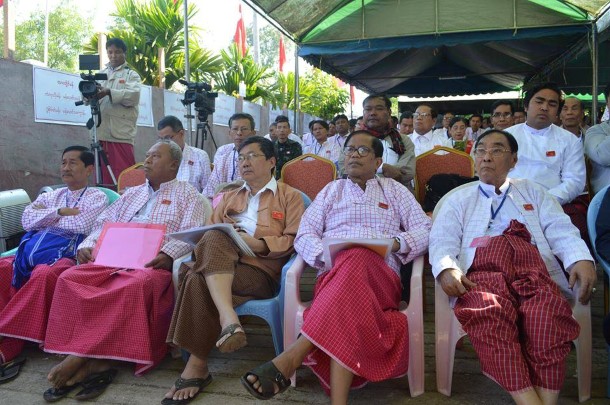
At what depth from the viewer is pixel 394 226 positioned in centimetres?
243

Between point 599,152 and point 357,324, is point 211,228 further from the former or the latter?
point 599,152

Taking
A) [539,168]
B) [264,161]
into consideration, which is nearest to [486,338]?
[264,161]

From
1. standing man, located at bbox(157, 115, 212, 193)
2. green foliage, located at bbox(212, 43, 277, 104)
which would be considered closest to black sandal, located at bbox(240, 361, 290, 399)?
standing man, located at bbox(157, 115, 212, 193)

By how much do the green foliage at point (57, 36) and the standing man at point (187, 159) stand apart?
24.5 meters

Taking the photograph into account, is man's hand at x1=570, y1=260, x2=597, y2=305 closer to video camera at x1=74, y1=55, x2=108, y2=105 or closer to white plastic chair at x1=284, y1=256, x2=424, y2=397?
white plastic chair at x1=284, y1=256, x2=424, y2=397

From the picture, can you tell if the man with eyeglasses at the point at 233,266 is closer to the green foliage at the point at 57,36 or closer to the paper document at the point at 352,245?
the paper document at the point at 352,245

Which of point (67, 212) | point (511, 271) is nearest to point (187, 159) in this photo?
point (67, 212)

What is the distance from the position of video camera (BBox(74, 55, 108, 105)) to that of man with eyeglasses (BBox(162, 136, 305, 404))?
2.14 meters

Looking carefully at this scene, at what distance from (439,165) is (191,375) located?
2209mm

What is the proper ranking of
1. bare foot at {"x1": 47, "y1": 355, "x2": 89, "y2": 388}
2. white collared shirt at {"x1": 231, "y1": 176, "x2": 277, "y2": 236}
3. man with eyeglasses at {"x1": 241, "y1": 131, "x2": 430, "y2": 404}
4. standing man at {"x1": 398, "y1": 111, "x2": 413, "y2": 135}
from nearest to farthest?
1. man with eyeglasses at {"x1": 241, "y1": 131, "x2": 430, "y2": 404}
2. bare foot at {"x1": 47, "y1": 355, "x2": 89, "y2": 388}
3. white collared shirt at {"x1": 231, "y1": 176, "x2": 277, "y2": 236}
4. standing man at {"x1": 398, "y1": 111, "x2": 413, "y2": 135}

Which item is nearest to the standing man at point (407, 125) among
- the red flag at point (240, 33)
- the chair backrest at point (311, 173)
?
the chair backrest at point (311, 173)

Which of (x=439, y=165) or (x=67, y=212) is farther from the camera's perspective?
(x=439, y=165)

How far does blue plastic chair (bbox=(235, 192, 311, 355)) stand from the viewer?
2.24 meters

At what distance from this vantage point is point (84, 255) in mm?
2555
